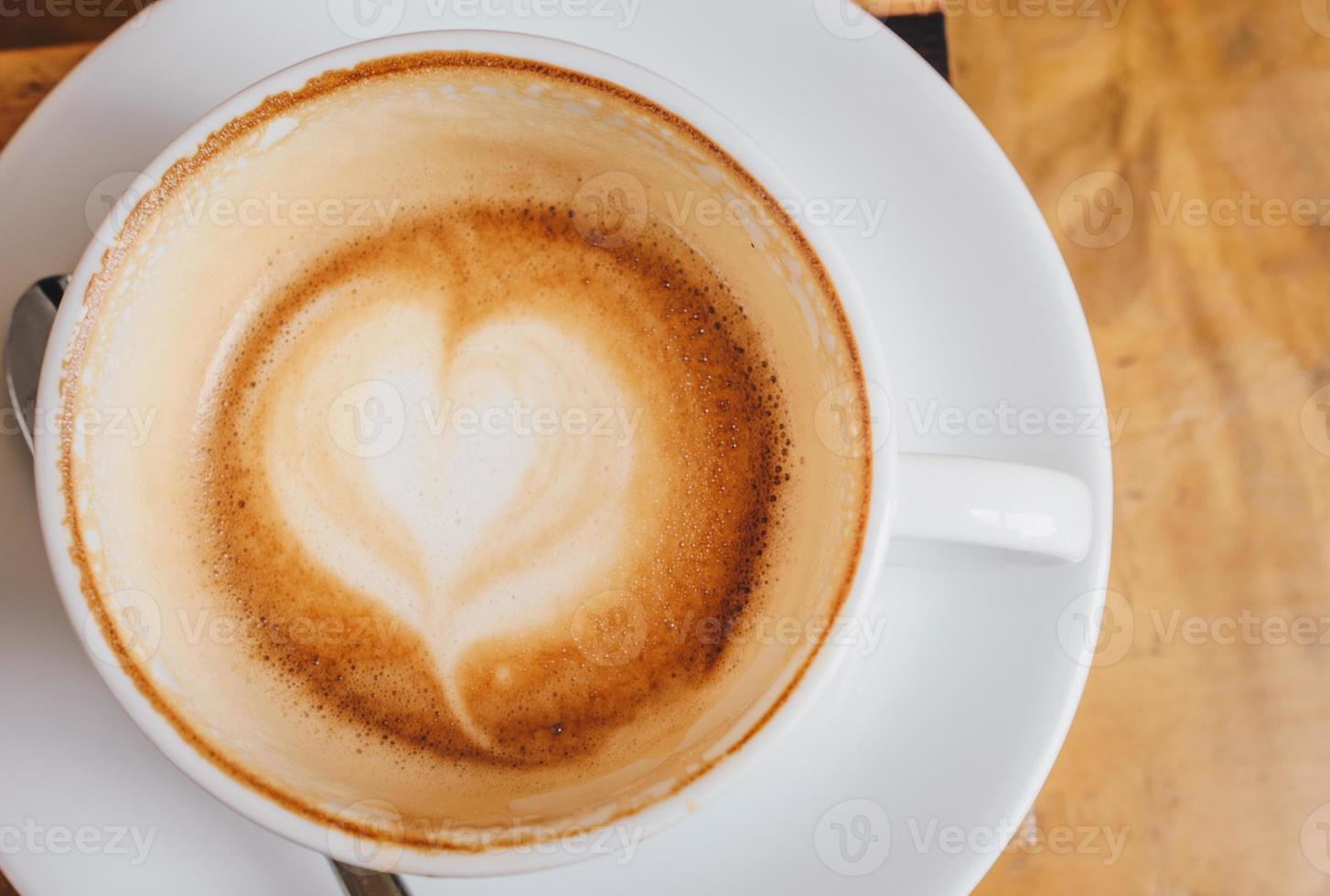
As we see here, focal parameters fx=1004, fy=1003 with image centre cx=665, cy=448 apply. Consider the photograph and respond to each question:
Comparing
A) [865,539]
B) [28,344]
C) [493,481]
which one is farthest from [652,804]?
[28,344]

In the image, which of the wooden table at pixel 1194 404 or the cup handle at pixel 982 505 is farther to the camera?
the wooden table at pixel 1194 404

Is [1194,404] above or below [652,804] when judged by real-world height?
above

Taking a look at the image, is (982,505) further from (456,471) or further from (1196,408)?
(1196,408)

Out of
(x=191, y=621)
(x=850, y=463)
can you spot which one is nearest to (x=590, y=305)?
(x=850, y=463)

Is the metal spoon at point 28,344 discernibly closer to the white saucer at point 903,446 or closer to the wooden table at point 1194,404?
the white saucer at point 903,446

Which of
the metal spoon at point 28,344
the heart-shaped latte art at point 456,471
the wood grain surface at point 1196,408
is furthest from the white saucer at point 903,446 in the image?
the wood grain surface at point 1196,408

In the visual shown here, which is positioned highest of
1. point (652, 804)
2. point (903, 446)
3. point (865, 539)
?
point (903, 446)

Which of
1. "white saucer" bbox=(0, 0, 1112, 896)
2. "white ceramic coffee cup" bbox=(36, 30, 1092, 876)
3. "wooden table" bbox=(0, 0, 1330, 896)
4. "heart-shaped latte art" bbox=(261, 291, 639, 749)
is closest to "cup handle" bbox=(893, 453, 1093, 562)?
"white ceramic coffee cup" bbox=(36, 30, 1092, 876)
